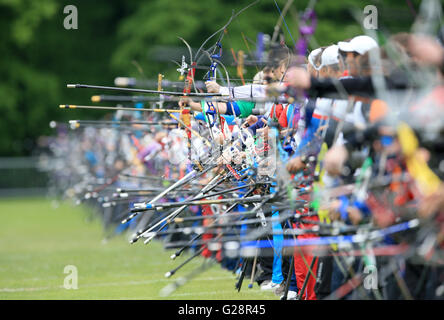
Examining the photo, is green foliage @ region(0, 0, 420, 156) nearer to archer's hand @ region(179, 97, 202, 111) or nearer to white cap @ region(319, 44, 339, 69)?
archer's hand @ region(179, 97, 202, 111)

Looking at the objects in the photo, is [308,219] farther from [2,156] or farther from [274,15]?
[2,156]

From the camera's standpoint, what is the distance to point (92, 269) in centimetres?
1223

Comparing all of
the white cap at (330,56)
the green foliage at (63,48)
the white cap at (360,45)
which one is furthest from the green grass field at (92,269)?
the green foliage at (63,48)

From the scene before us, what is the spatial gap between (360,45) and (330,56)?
1.13ft

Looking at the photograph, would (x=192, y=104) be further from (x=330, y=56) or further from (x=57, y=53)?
(x=57, y=53)

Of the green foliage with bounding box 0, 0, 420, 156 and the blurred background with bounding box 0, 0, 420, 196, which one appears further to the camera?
the green foliage with bounding box 0, 0, 420, 156

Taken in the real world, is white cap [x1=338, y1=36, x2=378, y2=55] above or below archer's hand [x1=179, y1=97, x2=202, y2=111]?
below

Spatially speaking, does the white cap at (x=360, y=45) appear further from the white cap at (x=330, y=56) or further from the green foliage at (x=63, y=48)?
the green foliage at (x=63, y=48)

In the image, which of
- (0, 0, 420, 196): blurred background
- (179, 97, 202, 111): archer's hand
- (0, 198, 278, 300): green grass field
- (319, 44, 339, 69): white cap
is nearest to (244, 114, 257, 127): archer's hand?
(179, 97, 202, 111): archer's hand

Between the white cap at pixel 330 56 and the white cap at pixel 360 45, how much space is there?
8cm

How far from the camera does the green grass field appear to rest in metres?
9.78

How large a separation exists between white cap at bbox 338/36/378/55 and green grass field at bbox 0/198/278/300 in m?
2.96

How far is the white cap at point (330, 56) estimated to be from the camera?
23.7ft

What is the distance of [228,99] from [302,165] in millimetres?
1270
